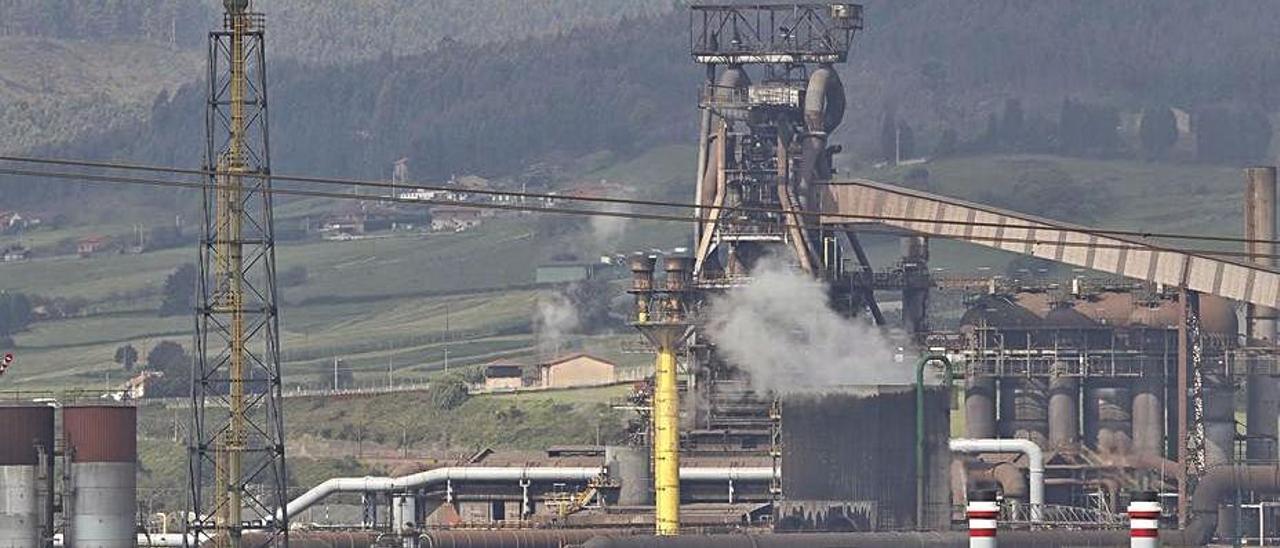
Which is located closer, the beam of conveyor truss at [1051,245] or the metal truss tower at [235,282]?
the metal truss tower at [235,282]

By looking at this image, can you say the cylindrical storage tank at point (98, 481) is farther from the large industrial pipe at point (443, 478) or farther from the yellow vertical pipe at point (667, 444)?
the large industrial pipe at point (443, 478)

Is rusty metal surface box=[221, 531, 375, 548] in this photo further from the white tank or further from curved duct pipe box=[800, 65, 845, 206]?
curved duct pipe box=[800, 65, 845, 206]

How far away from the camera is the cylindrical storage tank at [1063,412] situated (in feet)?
379

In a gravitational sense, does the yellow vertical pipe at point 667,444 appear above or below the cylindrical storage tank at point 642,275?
below

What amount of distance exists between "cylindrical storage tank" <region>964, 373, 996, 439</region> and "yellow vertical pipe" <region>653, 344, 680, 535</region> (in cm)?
2218

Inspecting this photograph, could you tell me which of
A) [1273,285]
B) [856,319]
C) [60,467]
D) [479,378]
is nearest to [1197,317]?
[1273,285]

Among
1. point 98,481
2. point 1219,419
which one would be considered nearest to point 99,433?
point 98,481

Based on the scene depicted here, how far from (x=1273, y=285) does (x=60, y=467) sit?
56.9 metres

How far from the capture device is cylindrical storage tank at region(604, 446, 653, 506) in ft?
355

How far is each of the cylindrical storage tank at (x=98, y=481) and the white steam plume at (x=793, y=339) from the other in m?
42.0

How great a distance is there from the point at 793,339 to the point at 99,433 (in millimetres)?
45184

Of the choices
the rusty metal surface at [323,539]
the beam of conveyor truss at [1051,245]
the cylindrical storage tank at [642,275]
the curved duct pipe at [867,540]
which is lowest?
the curved duct pipe at [867,540]

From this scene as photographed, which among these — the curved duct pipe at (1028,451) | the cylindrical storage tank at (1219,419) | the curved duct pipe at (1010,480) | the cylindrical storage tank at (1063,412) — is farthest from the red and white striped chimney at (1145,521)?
the cylindrical storage tank at (1219,419)

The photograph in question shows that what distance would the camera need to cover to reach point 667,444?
97.2m
